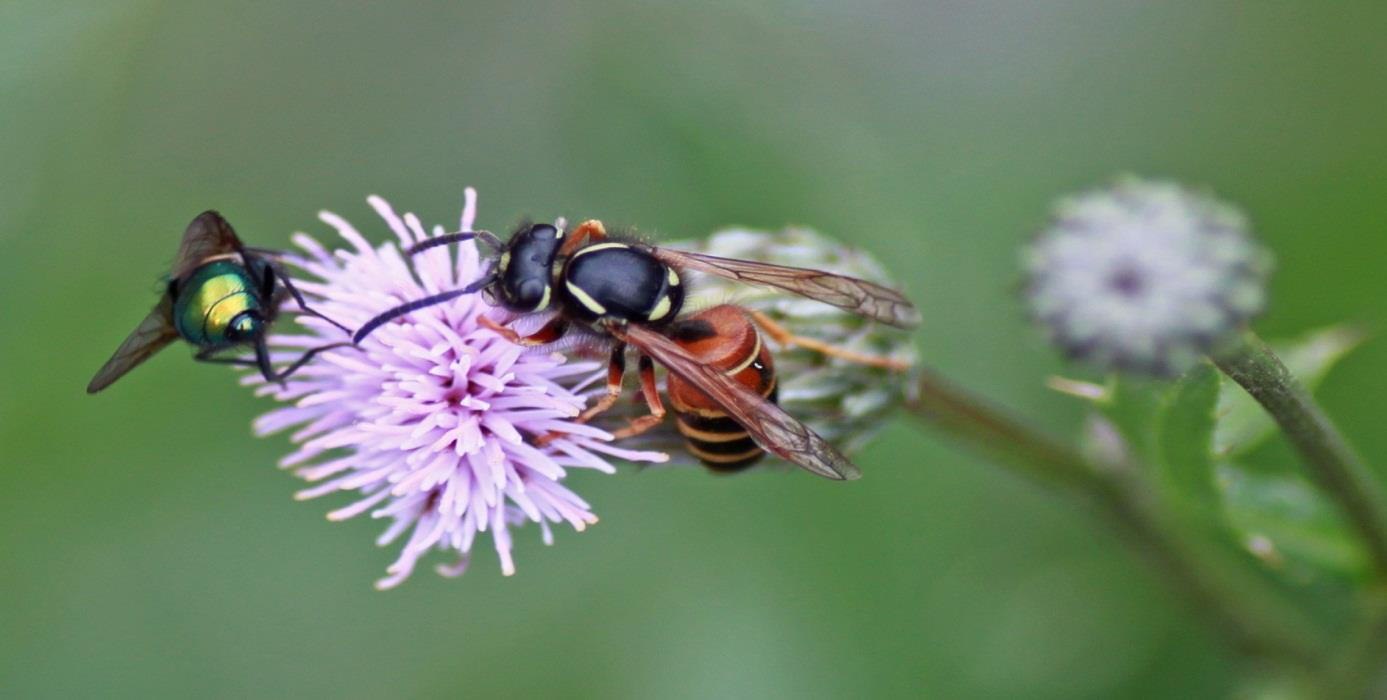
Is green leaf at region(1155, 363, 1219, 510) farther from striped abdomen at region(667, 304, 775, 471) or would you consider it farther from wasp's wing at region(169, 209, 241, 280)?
wasp's wing at region(169, 209, 241, 280)

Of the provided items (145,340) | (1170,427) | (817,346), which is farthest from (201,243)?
(1170,427)

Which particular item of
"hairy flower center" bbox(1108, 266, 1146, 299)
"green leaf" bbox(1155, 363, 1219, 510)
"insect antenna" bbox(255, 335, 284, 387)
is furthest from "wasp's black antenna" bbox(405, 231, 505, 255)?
"green leaf" bbox(1155, 363, 1219, 510)

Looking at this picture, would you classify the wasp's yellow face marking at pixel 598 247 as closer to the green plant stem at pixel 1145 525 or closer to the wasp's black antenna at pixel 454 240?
the wasp's black antenna at pixel 454 240

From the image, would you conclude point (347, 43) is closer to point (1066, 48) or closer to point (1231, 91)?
point (1066, 48)

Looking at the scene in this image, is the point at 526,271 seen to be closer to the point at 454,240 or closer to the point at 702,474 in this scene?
the point at 454,240

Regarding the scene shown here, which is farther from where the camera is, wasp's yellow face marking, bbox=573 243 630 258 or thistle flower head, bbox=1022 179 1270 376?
wasp's yellow face marking, bbox=573 243 630 258

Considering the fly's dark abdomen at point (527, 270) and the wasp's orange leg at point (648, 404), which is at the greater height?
the fly's dark abdomen at point (527, 270)

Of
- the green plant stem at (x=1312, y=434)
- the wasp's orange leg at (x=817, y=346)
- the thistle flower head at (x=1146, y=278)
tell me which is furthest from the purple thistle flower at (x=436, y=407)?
the green plant stem at (x=1312, y=434)
